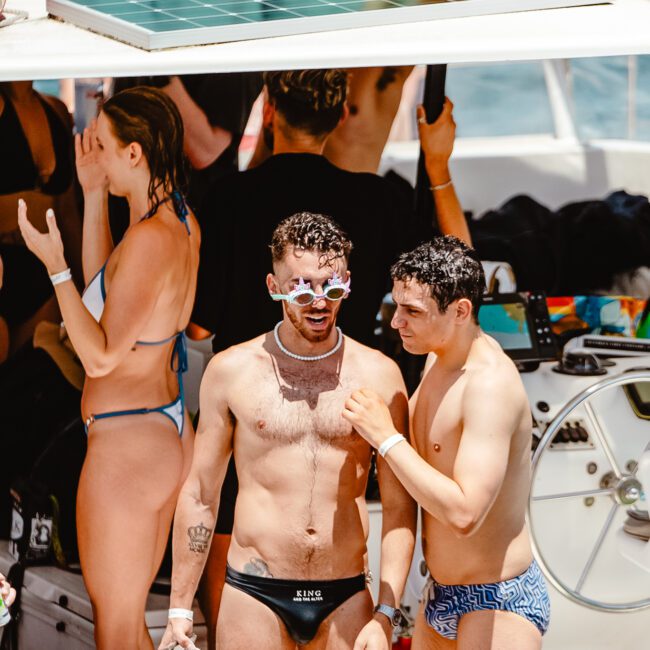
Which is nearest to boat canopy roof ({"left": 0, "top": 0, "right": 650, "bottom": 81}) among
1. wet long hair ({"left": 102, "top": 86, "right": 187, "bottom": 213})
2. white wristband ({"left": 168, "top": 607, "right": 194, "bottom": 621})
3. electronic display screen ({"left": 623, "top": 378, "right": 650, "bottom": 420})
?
wet long hair ({"left": 102, "top": 86, "right": 187, "bottom": 213})

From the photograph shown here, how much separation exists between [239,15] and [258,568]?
179 cm

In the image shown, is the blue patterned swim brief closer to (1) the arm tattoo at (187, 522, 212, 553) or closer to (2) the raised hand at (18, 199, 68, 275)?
(1) the arm tattoo at (187, 522, 212, 553)

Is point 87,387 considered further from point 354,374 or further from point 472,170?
point 472,170

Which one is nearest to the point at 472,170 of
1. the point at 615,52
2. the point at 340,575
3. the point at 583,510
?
the point at 583,510

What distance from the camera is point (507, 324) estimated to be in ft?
14.4

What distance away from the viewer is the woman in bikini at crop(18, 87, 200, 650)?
3709 millimetres

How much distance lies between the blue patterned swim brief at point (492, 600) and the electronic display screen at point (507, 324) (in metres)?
1.11

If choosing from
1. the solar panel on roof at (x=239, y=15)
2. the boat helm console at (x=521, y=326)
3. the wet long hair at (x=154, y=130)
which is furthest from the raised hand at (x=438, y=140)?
the wet long hair at (x=154, y=130)

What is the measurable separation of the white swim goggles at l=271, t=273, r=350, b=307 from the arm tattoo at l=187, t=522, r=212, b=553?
817 millimetres

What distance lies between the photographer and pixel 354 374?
3.45 m

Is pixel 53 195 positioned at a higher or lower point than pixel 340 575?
higher

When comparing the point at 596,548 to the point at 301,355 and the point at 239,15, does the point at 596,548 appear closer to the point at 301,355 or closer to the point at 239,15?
the point at 301,355

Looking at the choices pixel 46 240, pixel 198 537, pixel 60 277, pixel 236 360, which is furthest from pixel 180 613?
pixel 46 240

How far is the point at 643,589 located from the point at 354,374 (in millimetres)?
1757
